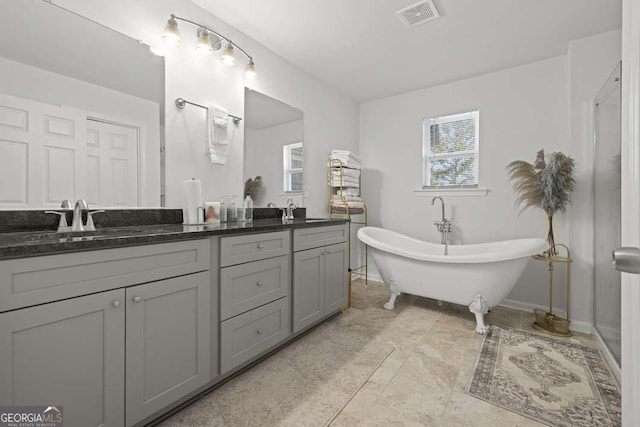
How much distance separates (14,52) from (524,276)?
418cm

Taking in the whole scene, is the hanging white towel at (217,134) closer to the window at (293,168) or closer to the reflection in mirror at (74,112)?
the reflection in mirror at (74,112)

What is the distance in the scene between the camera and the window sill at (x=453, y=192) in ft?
10.3

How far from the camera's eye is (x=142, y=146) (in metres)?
1.81

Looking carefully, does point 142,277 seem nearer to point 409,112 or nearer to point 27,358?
point 27,358

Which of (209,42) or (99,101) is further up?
(209,42)

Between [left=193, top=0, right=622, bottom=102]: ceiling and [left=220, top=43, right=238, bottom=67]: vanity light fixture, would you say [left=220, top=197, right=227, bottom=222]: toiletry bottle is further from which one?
[left=193, top=0, right=622, bottom=102]: ceiling

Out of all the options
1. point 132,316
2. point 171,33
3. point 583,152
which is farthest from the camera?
point 583,152

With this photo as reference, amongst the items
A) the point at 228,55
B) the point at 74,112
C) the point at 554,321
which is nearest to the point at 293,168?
the point at 228,55

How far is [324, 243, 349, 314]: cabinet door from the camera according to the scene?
240 cm

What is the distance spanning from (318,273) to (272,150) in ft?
4.17

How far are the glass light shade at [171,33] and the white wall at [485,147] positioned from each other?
2.67 metres

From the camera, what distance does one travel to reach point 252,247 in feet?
5.68

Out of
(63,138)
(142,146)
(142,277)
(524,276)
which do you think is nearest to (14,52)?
(63,138)

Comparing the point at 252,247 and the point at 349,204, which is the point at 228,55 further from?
the point at 349,204
